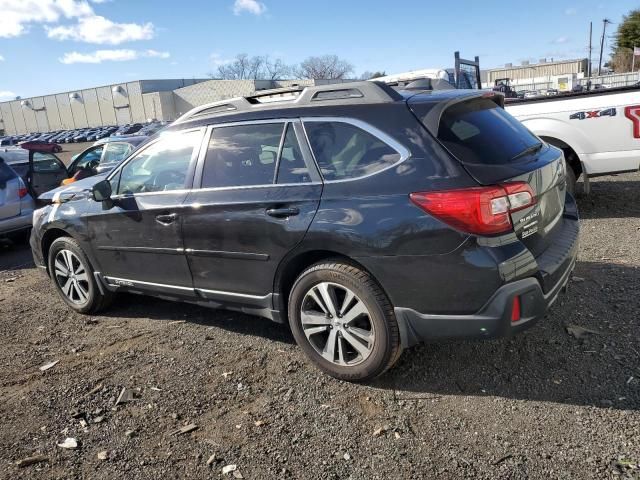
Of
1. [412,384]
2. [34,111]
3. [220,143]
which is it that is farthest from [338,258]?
[34,111]

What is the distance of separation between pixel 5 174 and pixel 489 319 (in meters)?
8.03

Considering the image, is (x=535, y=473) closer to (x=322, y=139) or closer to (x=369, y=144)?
(x=369, y=144)

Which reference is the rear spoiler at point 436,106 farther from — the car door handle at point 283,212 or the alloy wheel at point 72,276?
the alloy wheel at point 72,276

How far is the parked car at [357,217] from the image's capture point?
279cm

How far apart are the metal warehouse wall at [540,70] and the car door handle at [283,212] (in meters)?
83.3

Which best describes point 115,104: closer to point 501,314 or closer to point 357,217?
point 357,217

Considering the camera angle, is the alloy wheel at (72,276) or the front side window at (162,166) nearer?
the front side window at (162,166)

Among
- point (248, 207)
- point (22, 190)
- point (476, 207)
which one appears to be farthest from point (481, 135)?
point (22, 190)

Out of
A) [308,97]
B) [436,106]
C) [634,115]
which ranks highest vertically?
[308,97]

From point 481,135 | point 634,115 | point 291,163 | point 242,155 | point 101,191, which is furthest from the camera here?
point 634,115

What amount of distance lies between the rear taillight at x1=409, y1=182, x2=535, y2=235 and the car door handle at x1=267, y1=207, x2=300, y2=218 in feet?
2.68

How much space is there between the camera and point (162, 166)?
4.10 metres

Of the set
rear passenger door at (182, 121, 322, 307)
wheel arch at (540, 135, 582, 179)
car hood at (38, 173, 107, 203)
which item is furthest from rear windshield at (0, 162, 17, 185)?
wheel arch at (540, 135, 582, 179)

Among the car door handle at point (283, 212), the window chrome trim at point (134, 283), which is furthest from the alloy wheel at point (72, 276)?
the car door handle at point (283, 212)
